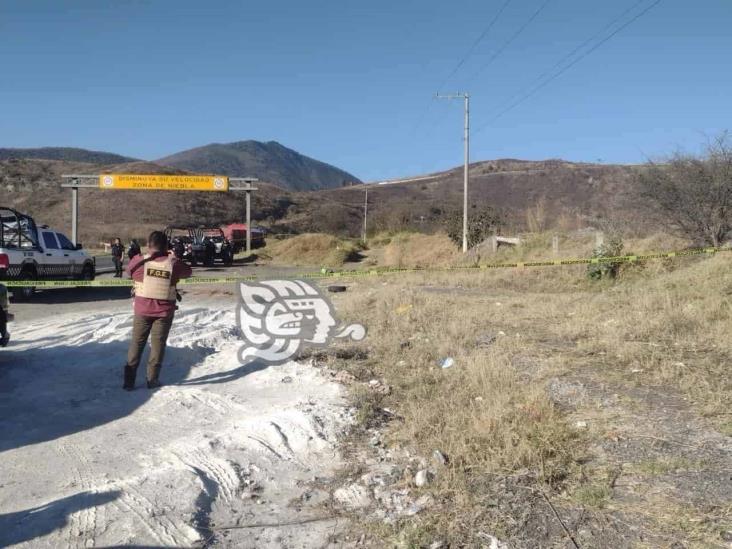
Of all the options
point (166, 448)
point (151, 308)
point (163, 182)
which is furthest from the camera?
point (163, 182)

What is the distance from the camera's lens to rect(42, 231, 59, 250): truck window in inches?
600

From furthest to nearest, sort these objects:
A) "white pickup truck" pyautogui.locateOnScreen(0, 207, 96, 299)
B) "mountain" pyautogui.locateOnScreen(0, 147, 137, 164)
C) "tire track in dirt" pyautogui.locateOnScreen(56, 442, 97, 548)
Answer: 1. "mountain" pyautogui.locateOnScreen(0, 147, 137, 164)
2. "white pickup truck" pyautogui.locateOnScreen(0, 207, 96, 299)
3. "tire track in dirt" pyautogui.locateOnScreen(56, 442, 97, 548)

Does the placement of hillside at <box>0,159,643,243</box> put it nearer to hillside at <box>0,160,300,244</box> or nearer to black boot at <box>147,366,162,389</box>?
hillside at <box>0,160,300,244</box>

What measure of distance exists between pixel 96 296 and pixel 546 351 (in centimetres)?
1192

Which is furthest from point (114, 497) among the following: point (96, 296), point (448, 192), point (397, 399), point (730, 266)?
point (448, 192)

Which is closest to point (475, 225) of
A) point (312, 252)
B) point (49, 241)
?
point (312, 252)

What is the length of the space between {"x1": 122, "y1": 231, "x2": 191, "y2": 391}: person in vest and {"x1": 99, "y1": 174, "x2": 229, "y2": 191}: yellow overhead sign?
1036 inches

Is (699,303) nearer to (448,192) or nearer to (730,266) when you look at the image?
(730,266)

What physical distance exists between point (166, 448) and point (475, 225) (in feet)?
82.6

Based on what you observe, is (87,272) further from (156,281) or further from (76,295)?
(156,281)

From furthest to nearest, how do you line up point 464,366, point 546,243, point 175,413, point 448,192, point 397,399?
point 448,192, point 546,243, point 464,366, point 397,399, point 175,413

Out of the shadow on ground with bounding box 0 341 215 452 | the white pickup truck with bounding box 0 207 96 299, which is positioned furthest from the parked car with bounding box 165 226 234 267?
the shadow on ground with bounding box 0 341 215 452

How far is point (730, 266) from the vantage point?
11.3 meters

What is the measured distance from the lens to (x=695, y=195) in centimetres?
1586
